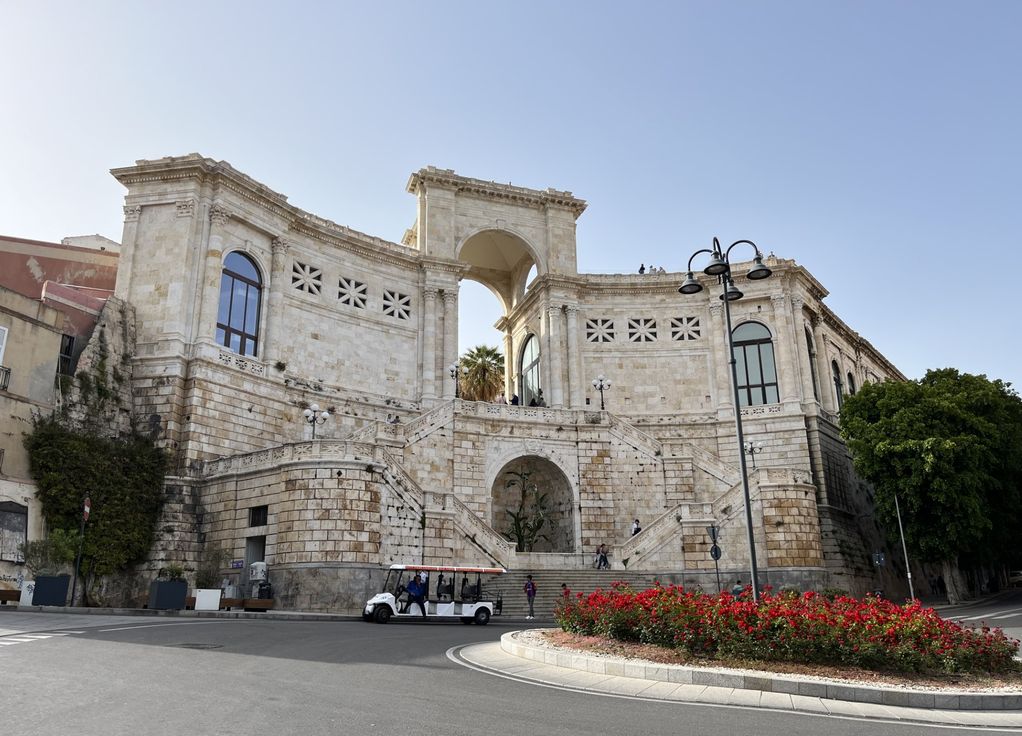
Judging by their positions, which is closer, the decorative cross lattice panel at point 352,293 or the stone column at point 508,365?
the decorative cross lattice panel at point 352,293

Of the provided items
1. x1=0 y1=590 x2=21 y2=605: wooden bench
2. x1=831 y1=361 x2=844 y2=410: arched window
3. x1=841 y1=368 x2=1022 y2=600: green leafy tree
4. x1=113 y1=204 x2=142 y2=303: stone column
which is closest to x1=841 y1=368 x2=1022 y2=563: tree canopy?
x1=841 y1=368 x2=1022 y2=600: green leafy tree

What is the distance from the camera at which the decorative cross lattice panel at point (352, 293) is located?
138 feet

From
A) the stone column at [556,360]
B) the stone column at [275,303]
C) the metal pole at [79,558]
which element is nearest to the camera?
the metal pole at [79,558]

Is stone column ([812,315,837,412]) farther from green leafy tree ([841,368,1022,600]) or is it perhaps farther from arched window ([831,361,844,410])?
green leafy tree ([841,368,1022,600])

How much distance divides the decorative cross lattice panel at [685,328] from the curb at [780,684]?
36.1 meters

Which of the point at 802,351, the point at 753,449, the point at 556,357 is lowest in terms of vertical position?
the point at 753,449

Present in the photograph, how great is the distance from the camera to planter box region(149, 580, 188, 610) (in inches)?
953

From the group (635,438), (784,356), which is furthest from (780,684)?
(784,356)

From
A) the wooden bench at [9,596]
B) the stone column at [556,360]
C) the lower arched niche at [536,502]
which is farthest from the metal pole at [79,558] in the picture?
the stone column at [556,360]

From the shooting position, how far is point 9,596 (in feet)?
75.2

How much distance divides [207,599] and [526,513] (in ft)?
57.8

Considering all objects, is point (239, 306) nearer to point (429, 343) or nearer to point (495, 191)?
point (429, 343)

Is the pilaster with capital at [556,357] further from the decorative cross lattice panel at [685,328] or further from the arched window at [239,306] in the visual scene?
the arched window at [239,306]

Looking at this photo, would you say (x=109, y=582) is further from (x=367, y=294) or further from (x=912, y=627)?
(x=912, y=627)
